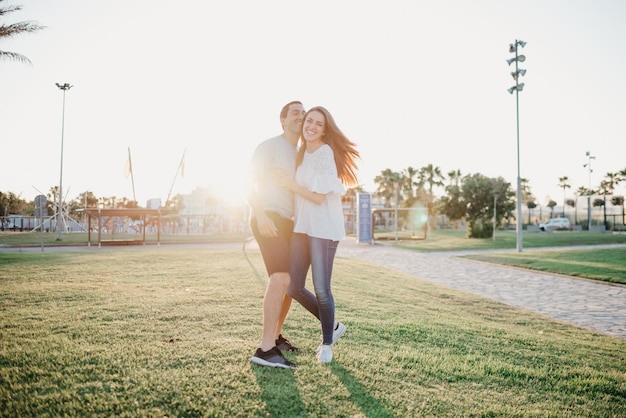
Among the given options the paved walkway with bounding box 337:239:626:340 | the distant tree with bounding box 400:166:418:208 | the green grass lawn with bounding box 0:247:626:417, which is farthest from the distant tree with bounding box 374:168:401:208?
the green grass lawn with bounding box 0:247:626:417

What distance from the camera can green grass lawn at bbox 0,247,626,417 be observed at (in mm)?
2457

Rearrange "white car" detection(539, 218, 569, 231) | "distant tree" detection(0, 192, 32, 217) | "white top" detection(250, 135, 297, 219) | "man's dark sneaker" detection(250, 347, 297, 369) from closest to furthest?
"man's dark sneaker" detection(250, 347, 297, 369) < "white top" detection(250, 135, 297, 219) < "white car" detection(539, 218, 569, 231) < "distant tree" detection(0, 192, 32, 217)

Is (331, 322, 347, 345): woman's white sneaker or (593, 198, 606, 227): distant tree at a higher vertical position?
(593, 198, 606, 227): distant tree

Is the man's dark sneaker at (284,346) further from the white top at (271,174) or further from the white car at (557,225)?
the white car at (557,225)

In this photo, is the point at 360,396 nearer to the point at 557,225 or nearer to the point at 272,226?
the point at 272,226

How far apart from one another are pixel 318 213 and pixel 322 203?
8 cm

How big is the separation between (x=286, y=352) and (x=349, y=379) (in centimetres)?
68

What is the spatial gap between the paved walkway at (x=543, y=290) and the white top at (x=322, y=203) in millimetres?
5038

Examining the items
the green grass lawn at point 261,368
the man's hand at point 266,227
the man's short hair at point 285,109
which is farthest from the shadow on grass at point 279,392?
the man's short hair at point 285,109

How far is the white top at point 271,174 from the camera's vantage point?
311 centimetres

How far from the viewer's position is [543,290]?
9469 millimetres

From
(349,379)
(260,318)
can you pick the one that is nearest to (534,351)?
(349,379)

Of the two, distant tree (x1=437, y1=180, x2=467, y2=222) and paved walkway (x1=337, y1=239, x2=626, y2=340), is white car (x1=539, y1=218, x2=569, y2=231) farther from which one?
paved walkway (x1=337, y1=239, x2=626, y2=340)

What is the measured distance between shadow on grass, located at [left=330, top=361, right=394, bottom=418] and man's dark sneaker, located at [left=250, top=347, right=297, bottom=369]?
0.35 meters
